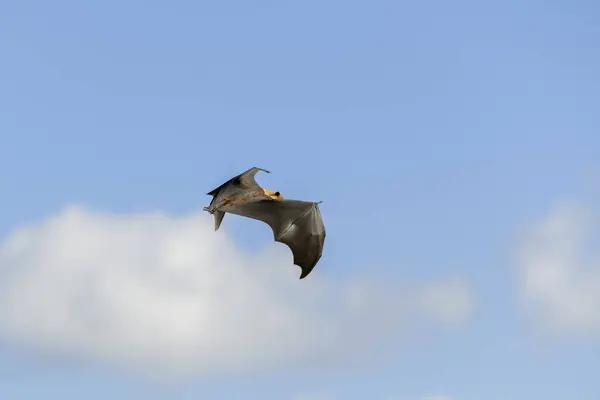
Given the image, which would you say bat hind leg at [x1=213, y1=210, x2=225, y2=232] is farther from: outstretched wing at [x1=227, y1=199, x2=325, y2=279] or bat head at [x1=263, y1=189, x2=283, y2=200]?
bat head at [x1=263, y1=189, x2=283, y2=200]

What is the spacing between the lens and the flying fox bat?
147ft

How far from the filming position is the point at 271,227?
46031 millimetres

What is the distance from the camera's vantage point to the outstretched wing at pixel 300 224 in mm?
44906

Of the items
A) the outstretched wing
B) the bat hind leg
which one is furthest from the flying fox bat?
the bat hind leg

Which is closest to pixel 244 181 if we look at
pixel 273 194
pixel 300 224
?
pixel 273 194

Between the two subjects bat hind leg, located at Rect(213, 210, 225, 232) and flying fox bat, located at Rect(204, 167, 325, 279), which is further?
bat hind leg, located at Rect(213, 210, 225, 232)

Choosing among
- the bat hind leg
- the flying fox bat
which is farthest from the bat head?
the bat hind leg

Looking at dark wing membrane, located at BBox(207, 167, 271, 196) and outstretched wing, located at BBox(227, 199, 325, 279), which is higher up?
dark wing membrane, located at BBox(207, 167, 271, 196)

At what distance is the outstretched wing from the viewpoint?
1768 inches

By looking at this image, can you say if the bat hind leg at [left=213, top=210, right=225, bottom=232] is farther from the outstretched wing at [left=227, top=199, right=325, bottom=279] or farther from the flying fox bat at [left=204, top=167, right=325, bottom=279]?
the outstretched wing at [left=227, top=199, right=325, bottom=279]

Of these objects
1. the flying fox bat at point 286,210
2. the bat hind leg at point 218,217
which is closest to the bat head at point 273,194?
the flying fox bat at point 286,210

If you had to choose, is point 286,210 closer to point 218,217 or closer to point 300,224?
point 300,224

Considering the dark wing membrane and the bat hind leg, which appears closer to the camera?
the dark wing membrane

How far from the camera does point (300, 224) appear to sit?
45.2 metres
